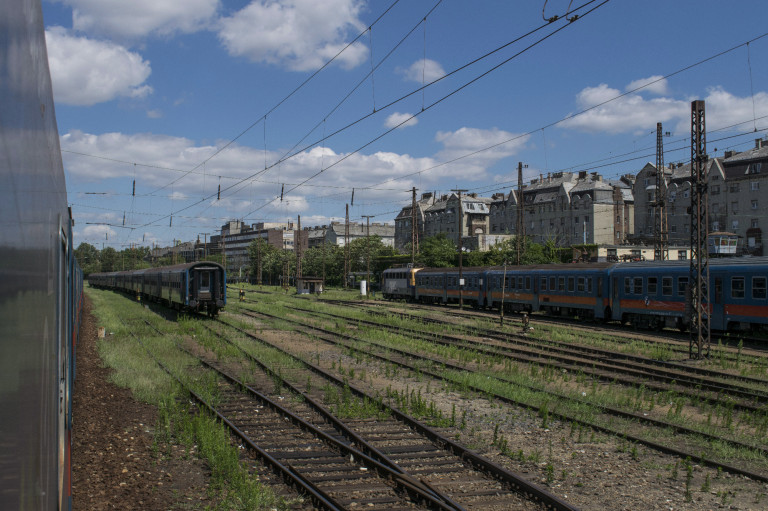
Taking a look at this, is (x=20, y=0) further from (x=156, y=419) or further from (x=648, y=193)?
(x=648, y=193)

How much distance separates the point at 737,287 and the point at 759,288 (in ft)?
2.84

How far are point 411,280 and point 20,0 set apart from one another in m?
47.2

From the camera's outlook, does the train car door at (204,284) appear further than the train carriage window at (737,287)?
→ Yes

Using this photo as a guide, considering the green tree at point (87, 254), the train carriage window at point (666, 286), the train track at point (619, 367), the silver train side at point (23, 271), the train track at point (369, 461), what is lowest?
the train track at point (369, 461)

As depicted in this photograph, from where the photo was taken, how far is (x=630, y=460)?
8.87 metres

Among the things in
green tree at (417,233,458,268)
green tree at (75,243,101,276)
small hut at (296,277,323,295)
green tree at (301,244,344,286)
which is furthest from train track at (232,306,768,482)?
green tree at (75,243,101,276)

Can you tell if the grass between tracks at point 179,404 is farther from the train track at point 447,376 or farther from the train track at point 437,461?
the train track at point 447,376

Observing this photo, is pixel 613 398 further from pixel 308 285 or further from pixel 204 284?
pixel 308 285

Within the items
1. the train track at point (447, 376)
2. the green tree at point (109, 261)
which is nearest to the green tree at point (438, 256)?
the train track at point (447, 376)

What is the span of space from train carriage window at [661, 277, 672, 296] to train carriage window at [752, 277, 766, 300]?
3.32 meters

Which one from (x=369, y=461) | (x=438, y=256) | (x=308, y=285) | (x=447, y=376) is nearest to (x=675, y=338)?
(x=447, y=376)

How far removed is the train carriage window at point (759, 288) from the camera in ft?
69.7

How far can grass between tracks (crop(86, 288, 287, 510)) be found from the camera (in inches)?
297

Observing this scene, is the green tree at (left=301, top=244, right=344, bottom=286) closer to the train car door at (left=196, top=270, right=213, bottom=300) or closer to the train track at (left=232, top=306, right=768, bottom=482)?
the train car door at (left=196, top=270, right=213, bottom=300)
